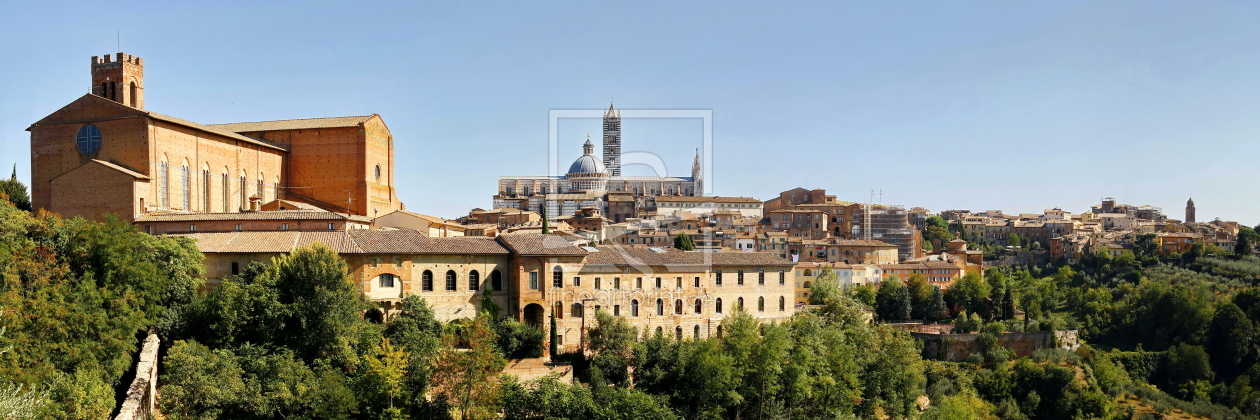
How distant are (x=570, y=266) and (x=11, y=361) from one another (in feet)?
48.2

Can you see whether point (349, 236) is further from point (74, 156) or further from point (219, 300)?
point (74, 156)

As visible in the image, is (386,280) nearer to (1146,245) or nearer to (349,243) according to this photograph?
(349,243)

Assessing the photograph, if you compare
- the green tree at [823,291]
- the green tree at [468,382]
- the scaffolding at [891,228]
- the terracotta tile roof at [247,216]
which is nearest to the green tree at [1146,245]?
the scaffolding at [891,228]

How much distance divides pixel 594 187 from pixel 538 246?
7383cm

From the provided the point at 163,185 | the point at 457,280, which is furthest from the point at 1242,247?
the point at 163,185

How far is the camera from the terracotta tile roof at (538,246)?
98.7ft

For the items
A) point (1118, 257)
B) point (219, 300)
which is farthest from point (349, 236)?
point (1118, 257)

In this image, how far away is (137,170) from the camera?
34.4 metres

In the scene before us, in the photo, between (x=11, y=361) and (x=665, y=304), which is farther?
(x=665, y=304)

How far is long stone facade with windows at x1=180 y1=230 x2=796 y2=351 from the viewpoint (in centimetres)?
2883

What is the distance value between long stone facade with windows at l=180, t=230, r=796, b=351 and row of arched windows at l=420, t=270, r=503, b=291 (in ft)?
0.09

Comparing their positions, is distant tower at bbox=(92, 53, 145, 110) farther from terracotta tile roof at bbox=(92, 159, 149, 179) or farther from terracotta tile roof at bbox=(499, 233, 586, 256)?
terracotta tile roof at bbox=(499, 233, 586, 256)

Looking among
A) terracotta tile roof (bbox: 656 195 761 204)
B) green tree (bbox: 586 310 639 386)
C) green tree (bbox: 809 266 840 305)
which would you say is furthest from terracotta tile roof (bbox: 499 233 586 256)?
terracotta tile roof (bbox: 656 195 761 204)

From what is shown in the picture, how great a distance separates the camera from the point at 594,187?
342ft
